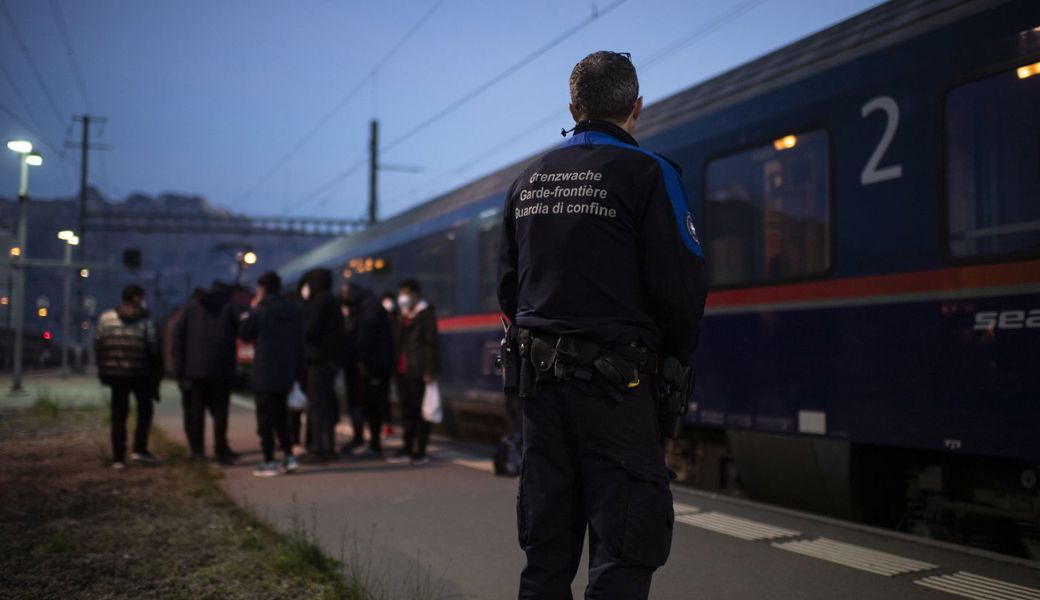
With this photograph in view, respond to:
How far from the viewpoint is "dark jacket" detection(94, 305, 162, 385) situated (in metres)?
8.84

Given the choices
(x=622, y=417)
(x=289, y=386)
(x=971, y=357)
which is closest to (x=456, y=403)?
(x=289, y=386)

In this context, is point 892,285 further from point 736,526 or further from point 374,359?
point 374,359

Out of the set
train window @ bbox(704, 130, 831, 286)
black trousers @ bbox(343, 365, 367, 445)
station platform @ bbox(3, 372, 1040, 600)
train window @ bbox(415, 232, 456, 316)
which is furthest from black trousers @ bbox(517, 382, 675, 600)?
train window @ bbox(415, 232, 456, 316)

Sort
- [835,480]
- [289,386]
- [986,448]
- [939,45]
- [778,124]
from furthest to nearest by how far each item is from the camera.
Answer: [289,386], [778,124], [835,480], [939,45], [986,448]

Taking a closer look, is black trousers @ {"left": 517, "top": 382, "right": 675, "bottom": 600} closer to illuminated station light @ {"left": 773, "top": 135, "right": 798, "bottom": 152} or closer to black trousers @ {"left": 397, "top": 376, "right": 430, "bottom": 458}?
illuminated station light @ {"left": 773, "top": 135, "right": 798, "bottom": 152}

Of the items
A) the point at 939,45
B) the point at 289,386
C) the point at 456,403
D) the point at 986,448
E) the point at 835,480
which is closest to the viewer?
the point at 986,448

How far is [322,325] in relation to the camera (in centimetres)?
909

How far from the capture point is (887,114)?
5688mm

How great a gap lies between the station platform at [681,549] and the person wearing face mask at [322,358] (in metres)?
1.29

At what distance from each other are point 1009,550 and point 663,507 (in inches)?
152

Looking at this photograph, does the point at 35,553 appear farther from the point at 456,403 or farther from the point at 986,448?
the point at 456,403

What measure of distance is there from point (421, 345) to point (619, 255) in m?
6.43

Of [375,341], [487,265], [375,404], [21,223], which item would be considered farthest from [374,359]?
[21,223]

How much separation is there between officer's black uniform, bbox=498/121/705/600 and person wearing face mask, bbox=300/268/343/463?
6.52m
